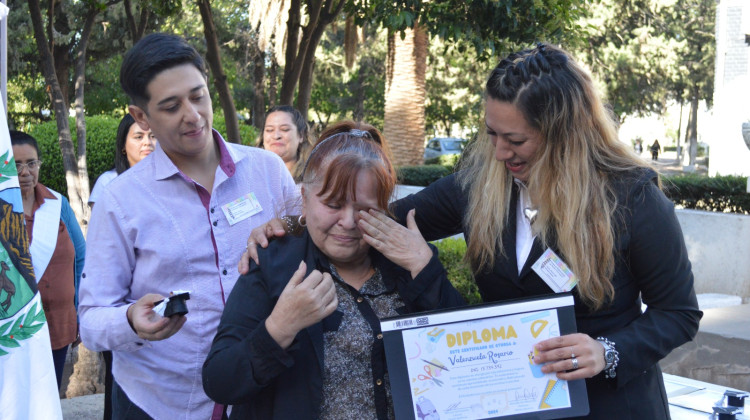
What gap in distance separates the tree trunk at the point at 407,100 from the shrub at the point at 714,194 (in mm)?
6209

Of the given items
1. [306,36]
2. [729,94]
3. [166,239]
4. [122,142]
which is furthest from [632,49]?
[166,239]

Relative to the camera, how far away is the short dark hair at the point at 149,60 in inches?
94.4

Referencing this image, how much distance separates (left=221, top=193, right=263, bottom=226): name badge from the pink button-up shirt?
0.7 inches

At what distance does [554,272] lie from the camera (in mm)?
2227

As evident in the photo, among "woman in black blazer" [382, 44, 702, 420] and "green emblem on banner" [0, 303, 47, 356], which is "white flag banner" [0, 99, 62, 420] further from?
"woman in black blazer" [382, 44, 702, 420]

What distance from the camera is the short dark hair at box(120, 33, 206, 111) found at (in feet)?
7.87

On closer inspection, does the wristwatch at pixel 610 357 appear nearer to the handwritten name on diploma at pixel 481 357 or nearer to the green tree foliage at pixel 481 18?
the handwritten name on diploma at pixel 481 357

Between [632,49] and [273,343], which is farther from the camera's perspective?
[632,49]

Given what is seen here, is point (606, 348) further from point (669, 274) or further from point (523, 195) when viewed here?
point (523, 195)

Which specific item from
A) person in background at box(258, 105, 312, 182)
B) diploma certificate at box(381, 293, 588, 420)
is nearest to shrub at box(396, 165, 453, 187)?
person in background at box(258, 105, 312, 182)

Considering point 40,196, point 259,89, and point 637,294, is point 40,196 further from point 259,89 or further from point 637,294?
point 259,89

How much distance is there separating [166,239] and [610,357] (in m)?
1.44

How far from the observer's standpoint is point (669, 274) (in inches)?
A: 86.0

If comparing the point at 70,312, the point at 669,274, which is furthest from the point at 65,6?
the point at 669,274
